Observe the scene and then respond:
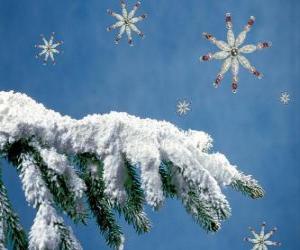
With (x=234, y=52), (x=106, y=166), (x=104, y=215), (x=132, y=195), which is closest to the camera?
(x=106, y=166)

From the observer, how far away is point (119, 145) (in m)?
1.28

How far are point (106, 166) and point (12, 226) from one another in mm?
305

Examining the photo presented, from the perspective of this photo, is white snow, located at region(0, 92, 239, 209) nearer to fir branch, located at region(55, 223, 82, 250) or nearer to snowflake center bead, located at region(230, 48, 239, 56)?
fir branch, located at region(55, 223, 82, 250)

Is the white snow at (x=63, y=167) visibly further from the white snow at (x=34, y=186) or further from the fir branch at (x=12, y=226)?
the fir branch at (x=12, y=226)

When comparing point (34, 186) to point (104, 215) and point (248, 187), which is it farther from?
point (248, 187)

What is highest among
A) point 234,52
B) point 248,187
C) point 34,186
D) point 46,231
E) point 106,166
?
point 234,52

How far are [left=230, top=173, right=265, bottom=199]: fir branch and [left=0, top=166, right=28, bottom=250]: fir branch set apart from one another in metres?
0.64

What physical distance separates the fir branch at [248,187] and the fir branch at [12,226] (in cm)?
64

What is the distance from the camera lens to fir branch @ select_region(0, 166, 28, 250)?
4.08 feet

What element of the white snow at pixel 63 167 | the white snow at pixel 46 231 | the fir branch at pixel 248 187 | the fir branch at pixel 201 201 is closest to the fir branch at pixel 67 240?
the white snow at pixel 46 231

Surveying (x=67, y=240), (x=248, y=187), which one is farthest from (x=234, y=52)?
(x=67, y=240)

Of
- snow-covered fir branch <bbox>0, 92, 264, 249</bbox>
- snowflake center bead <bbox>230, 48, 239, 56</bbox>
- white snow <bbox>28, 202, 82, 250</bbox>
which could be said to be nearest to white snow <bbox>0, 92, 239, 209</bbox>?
snow-covered fir branch <bbox>0, 92, 264, 249</bbox>

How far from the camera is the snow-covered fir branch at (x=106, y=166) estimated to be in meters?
1.22

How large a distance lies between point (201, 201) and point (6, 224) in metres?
0.56
